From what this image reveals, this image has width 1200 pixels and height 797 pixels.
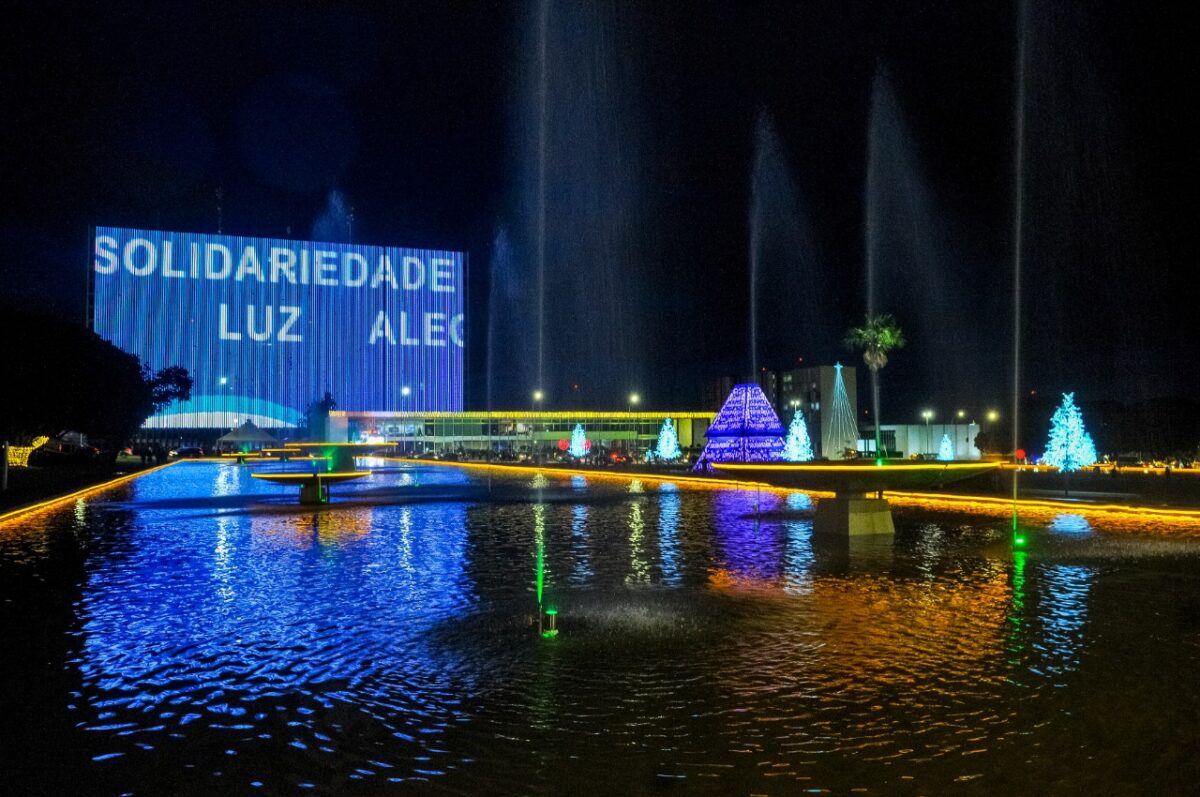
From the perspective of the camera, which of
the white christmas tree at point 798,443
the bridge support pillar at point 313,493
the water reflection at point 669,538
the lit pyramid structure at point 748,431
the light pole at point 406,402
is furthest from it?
the light pole at point 406,402

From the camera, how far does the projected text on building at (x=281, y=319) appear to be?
101562 millimetres

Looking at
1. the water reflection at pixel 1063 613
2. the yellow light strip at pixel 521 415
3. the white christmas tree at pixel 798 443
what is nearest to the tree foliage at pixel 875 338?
the white christmas tree at pixel 798 443

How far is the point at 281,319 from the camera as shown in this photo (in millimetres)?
108562

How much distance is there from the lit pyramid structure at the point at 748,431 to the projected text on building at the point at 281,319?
236 ft

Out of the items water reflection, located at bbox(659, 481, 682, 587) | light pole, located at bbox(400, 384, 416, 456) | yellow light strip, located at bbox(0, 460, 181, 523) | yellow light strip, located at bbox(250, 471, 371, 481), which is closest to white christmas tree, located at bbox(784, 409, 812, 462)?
water reflection, located at bbox(659, 481, 682, 587)

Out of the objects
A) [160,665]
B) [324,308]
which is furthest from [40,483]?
[324,308]

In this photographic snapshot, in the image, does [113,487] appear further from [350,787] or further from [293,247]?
[293,247]

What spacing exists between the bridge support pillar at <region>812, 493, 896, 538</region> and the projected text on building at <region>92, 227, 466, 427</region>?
97.9 metres

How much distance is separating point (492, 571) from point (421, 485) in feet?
85.2

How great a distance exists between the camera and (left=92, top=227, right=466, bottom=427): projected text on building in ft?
333

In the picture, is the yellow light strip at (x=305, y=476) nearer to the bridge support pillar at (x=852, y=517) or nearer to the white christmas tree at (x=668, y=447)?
the bridge support pillar at (x=852, y=517)

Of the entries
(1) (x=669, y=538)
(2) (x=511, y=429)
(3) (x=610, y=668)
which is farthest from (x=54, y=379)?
(2) (x=511, y=429)

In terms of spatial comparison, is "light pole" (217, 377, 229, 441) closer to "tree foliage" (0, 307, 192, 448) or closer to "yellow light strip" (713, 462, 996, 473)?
"tree foliage" (0, 307, 192, 448)

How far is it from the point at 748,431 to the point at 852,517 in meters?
26.5
